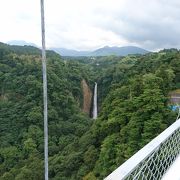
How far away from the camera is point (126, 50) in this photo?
6368 inches

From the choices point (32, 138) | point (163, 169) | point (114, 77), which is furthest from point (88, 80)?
point (163, 169)

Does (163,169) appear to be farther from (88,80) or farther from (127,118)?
(88,80)

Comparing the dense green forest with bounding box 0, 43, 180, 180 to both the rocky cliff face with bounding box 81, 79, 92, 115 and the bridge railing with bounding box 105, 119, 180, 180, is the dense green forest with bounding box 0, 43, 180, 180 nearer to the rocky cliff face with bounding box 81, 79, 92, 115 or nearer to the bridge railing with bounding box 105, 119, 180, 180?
the rocky cliff face with bounding box 81, 79, 92, 115

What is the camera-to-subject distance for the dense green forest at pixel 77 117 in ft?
32.9

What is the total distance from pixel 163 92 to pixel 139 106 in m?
0.80

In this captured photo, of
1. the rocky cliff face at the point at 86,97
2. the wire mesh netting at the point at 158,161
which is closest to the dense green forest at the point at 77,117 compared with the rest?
the rocky cliff face at the point at 86,97

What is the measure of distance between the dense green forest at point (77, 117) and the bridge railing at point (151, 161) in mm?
6975

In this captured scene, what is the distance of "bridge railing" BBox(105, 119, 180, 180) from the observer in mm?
1095

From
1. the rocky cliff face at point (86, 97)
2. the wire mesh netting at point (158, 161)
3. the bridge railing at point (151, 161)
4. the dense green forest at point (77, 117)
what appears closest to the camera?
the bridge railing at point (151, 161)

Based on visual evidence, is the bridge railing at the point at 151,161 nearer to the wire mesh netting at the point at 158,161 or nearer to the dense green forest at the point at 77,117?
the wire mesh netting at the point at 158,161

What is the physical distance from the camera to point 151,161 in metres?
1.40

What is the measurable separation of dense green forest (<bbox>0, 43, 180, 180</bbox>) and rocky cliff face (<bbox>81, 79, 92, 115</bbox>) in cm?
67

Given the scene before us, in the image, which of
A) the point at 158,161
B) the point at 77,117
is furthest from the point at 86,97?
the point at 158,161

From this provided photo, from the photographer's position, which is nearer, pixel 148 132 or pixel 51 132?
pixel 148 132
